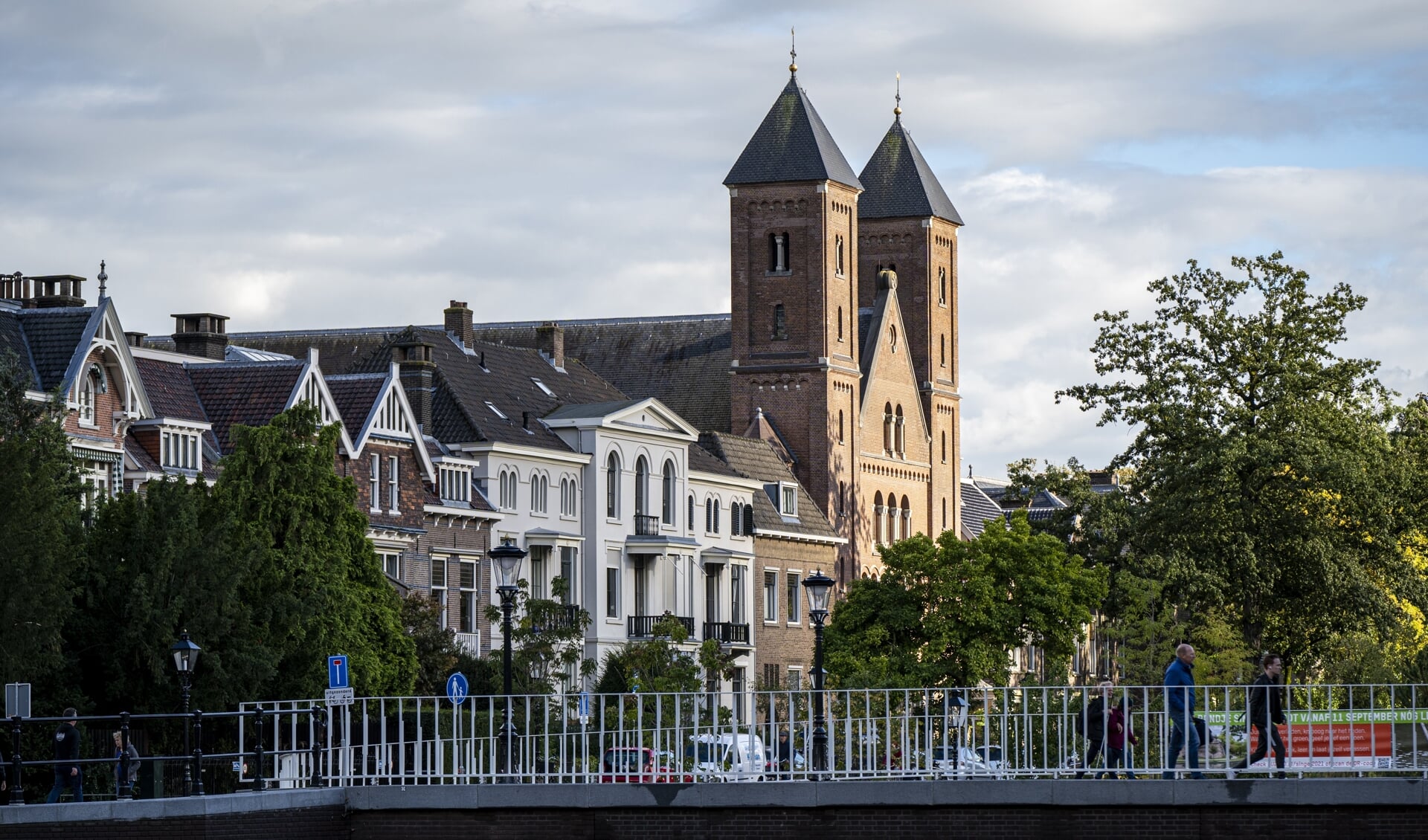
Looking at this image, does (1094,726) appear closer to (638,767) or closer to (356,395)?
(638,767)

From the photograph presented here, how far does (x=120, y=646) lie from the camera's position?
4475 cm

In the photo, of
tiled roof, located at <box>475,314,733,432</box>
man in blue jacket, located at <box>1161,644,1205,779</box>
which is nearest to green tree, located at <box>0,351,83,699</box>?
man in blue jacket, located at <box>1161,644,1205,779</box>

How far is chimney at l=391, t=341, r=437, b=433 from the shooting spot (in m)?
73.9

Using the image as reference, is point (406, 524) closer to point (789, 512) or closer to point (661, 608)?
point (661, 608)

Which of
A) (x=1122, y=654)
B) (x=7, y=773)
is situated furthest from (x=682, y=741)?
(x=1122, y=654)

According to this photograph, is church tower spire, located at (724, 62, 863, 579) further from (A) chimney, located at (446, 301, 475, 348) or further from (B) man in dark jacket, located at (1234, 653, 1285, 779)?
(B) man in dark jacket, located at (1234, 653, 1285, 779)

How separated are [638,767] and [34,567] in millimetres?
14304

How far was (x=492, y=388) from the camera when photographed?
→ 80875mm

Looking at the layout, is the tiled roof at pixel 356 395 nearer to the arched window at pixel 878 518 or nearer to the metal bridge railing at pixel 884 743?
the metal bridge railing at pixel 884 743

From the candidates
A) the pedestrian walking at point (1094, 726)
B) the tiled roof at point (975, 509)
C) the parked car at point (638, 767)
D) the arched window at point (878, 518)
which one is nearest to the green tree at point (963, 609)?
the arched window at point (878, 518)

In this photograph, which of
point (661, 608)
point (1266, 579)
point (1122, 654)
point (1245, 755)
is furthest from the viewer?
point (661, 608)

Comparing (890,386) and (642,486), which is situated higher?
(890,386)

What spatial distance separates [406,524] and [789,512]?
1276 inches

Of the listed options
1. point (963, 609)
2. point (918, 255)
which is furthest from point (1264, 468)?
point (918, 255)
